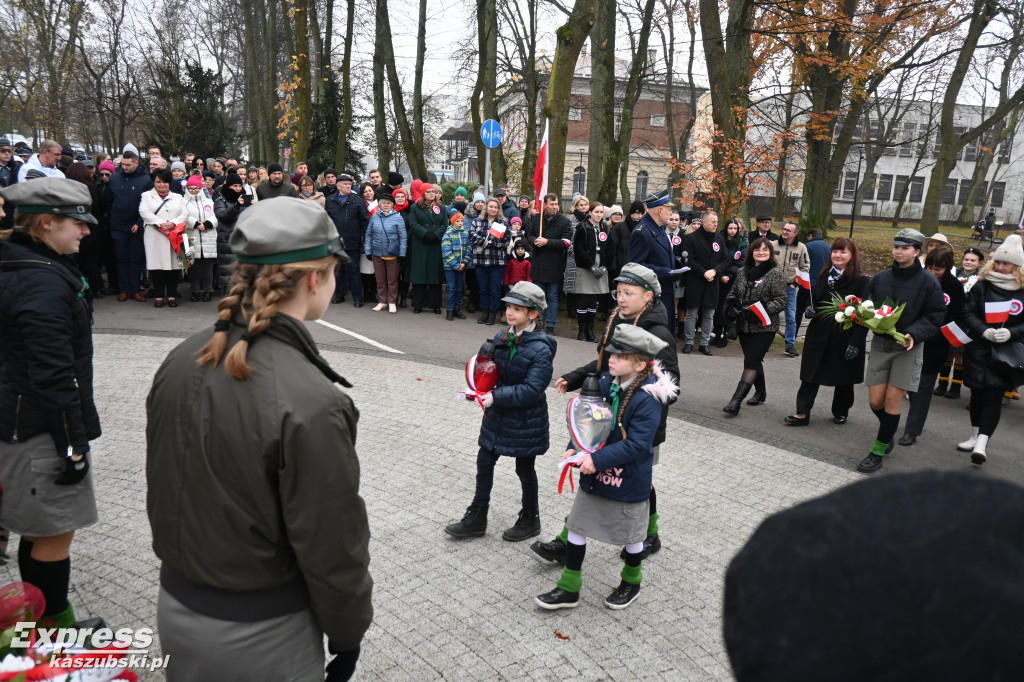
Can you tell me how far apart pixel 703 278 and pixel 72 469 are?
9.96 metres

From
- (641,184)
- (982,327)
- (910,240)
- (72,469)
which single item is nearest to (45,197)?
→ (72,469)

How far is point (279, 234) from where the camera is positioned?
7.28 ft

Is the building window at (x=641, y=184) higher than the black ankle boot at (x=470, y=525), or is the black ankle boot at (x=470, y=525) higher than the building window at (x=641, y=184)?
the building window at (x=641, y=184)

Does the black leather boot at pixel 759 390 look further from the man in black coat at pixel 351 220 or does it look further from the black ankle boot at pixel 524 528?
the man in black coat at pixel 351 220

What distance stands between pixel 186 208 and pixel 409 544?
29.9 feet

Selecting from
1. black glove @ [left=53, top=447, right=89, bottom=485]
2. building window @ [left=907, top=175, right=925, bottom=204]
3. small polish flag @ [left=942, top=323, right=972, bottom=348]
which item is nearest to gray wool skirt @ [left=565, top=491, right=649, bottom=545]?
black glove @ [left=53, top=447, right=89, bottom=485]

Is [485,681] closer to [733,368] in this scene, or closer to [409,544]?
[409,544]

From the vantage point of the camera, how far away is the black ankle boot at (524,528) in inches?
206

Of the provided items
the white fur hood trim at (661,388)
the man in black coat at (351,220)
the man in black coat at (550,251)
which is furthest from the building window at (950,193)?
the white fur hood trim at (661,388)

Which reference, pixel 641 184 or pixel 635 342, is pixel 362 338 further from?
pixel 641 184

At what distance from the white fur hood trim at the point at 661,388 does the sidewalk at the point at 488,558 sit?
1.28 meters

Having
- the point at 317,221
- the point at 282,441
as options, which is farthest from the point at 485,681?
the point at 317,221

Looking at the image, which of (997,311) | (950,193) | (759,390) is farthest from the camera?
(950,193)

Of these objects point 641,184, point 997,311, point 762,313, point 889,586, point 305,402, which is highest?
point 641,184
